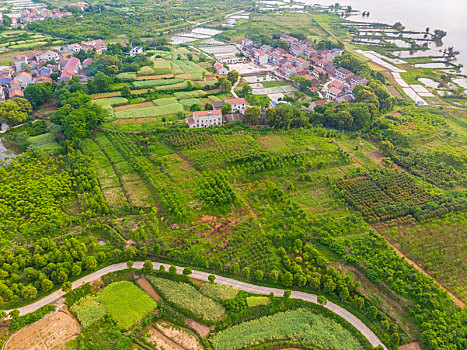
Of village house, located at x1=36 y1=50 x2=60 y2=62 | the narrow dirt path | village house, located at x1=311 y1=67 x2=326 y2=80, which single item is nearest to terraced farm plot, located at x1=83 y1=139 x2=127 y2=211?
the narrow dirt path

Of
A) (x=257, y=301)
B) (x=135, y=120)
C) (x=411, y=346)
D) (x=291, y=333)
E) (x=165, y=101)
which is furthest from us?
(x=165, y=101)

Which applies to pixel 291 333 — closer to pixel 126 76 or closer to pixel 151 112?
pixel 151 112

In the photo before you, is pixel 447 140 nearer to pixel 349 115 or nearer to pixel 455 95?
pixel 349 115

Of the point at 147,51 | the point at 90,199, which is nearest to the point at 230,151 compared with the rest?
the point at 90,199

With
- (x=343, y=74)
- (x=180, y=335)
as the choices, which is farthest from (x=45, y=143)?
(x=343, y=74)

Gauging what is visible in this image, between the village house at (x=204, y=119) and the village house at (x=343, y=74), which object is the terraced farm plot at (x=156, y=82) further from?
the village house at (x=343, y=74)
